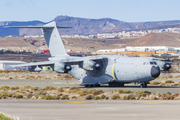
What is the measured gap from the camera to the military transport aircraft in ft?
120

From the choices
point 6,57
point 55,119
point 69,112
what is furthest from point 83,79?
point 6,57

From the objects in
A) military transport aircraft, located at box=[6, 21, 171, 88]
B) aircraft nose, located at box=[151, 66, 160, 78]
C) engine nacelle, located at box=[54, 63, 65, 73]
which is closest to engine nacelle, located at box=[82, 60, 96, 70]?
military transport aircraft, located at box=[6, 21, 171, 88]

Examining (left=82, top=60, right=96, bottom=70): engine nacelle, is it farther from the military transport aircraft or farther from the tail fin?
the tail fin

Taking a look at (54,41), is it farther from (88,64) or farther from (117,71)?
(117,71)

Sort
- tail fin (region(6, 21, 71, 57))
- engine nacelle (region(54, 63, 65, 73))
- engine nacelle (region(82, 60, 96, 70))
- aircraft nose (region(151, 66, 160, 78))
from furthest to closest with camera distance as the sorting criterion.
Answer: tail fin (region(6, 21, 71, 57)) < engine nacelle (region(54, 63, 65, 73)) < engine nacelle (region(82, 60, 96, 70)) < aircraft nose (region(151, 66, 160, 78))

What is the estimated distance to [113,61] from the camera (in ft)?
133

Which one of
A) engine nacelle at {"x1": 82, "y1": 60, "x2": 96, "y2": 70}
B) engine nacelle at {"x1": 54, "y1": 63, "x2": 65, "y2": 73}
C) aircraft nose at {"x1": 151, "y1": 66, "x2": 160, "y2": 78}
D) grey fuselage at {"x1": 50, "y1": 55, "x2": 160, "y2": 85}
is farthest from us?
engine nacelle at {"x1": 54, "y1": 63, "x2": 65, "y2": 73}

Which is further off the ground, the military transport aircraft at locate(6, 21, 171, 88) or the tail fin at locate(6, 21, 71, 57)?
the tail fin at locate(6, 21, 71, 57)

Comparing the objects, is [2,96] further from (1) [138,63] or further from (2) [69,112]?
(1) [138,63]

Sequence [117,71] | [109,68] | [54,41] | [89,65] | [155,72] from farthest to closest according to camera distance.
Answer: [54,41], [109,68], [89,65], [117,71], [155,72]

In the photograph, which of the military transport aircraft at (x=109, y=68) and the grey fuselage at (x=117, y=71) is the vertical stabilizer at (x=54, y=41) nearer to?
the military transport aircraft at (x=109, y=68)

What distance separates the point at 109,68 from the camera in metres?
40.1

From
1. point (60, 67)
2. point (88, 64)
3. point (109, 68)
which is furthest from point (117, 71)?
point (60, 67)

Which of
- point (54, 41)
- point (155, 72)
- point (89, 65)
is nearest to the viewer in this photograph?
point (155, 72)
